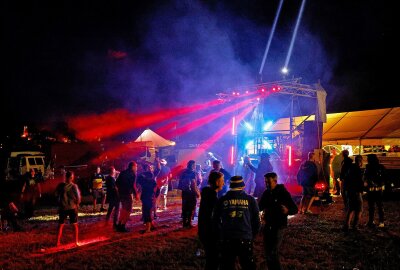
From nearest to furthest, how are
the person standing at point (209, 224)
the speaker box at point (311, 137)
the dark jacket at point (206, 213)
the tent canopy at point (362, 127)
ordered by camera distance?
the person standing at point (209, 224) < the dark jacket at point (206, 213) < the speaker box at point (311, 137) < the tent canopy at point (362, 127)

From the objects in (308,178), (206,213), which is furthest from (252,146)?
(206,213)

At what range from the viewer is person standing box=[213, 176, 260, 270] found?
159 inches

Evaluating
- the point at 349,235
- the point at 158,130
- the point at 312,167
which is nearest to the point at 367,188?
the point at 349,235

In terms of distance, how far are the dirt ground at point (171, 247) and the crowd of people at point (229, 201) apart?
1.43 ft

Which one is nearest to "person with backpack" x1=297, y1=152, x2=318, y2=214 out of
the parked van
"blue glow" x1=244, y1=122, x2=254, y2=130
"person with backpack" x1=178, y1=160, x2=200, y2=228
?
"person with backpack" x1=178, y1=160, x2=200, y2=228

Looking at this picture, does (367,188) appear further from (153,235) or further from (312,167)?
(153,235)

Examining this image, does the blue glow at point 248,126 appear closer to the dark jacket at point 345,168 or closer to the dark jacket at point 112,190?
the dark jacket at point 345,168

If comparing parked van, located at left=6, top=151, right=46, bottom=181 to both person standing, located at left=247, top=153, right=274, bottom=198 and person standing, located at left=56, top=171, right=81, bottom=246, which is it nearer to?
person standing, located at left=56, top=171, right=81, bottom=246

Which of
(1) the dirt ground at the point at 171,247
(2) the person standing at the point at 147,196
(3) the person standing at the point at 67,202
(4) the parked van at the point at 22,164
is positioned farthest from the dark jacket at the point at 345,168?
(4) the parked van at the point at 22,164

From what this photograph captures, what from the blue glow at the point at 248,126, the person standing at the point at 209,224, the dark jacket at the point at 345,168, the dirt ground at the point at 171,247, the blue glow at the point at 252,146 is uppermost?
the blue glow at the point at 248,126

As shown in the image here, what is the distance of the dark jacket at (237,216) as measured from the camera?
13.3 feet

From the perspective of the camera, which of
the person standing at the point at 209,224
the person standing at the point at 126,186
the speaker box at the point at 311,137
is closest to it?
the person standing at the point at 209,224

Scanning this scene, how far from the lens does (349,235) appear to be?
26.1ft

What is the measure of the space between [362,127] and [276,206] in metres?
15.9
